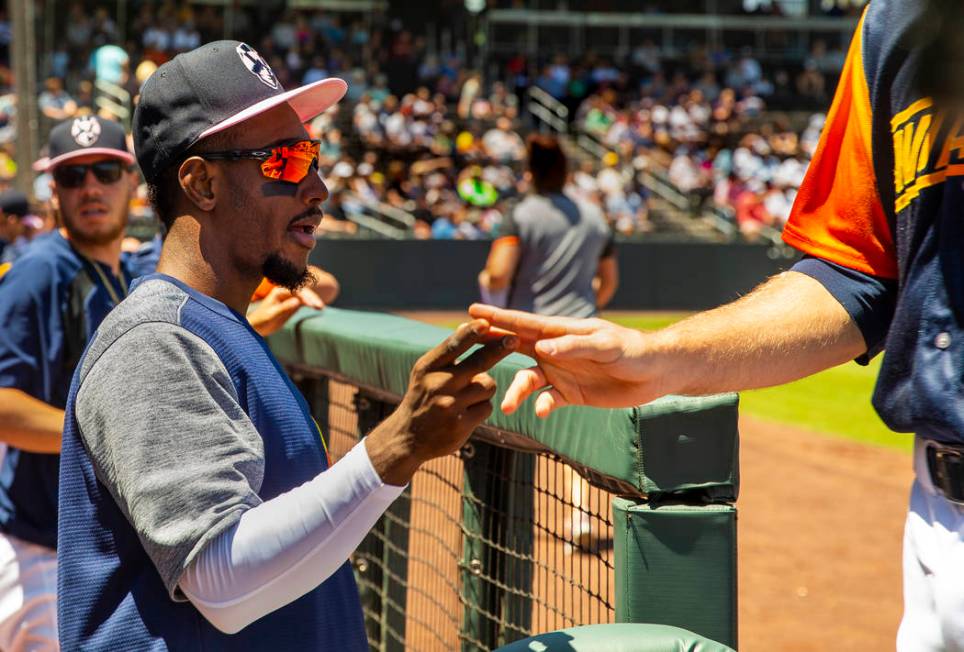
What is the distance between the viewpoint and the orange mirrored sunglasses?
2000 millimetres

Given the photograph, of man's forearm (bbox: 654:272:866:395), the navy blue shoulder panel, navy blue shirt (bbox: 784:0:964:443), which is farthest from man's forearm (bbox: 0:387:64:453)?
the navy blue shoulder panel

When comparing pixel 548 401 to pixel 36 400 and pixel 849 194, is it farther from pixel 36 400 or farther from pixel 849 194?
pixel 36 400

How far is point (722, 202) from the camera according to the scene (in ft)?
84.0

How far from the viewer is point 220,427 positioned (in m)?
1.68

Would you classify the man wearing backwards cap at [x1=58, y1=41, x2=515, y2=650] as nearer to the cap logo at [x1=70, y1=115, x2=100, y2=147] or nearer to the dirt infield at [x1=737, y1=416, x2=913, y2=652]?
the cap logo at [x1=70, y1=115, x2=100, y2=147]

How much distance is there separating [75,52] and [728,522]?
2456 cm

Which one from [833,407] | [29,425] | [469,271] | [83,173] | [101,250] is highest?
[83,173]

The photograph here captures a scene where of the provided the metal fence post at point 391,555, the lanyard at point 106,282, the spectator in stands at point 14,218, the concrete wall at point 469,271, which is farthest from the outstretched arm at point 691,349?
the concrete wall at point 469,271

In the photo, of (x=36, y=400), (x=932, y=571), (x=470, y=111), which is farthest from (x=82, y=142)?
(x=470, y=111)

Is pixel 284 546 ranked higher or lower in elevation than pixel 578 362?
lower

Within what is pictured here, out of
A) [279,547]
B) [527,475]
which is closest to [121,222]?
[527,475]

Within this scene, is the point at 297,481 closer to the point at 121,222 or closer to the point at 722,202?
the point at 121,222

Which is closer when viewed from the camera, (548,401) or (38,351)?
(548,401)

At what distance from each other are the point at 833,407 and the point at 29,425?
417 inches
